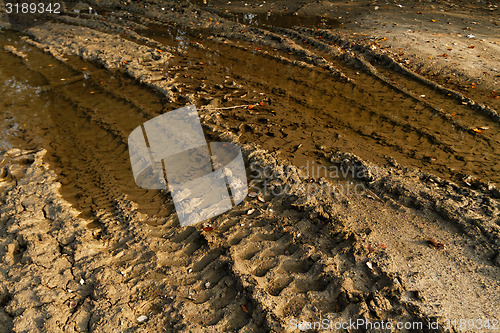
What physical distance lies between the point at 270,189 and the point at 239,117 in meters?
1.88

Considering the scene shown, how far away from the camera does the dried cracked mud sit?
2.71 m

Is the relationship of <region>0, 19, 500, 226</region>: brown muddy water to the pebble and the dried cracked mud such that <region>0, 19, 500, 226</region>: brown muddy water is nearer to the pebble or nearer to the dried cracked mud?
the dried cracked mud

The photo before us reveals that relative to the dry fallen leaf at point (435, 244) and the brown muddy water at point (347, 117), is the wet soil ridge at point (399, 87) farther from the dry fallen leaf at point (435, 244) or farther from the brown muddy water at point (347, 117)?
the dry fallen leaf at point (435, 244)

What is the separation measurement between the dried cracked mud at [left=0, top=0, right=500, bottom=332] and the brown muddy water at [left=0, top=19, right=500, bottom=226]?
0.12 feet

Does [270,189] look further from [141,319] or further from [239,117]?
[141,319]

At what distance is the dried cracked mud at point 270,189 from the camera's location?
2711 mm

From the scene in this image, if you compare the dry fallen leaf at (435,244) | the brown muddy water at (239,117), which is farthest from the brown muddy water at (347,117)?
the dry fallen leaf at (435,244)

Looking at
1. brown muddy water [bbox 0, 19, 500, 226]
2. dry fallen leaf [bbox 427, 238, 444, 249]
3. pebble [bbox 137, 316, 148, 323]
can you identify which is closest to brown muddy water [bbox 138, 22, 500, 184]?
brown muddy water [bbox 0, 19, 500, 226]

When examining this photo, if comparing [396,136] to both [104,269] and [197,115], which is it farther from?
[104,269]

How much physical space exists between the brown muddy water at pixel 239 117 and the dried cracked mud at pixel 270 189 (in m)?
0.04

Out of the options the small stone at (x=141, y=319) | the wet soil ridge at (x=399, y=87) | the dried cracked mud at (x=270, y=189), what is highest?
the wet soil ridge at (x=399, y=87)

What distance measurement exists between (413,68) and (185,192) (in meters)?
5.72

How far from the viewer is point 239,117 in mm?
5309

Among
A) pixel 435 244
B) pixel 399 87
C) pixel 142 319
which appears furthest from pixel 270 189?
pixel 399 87
